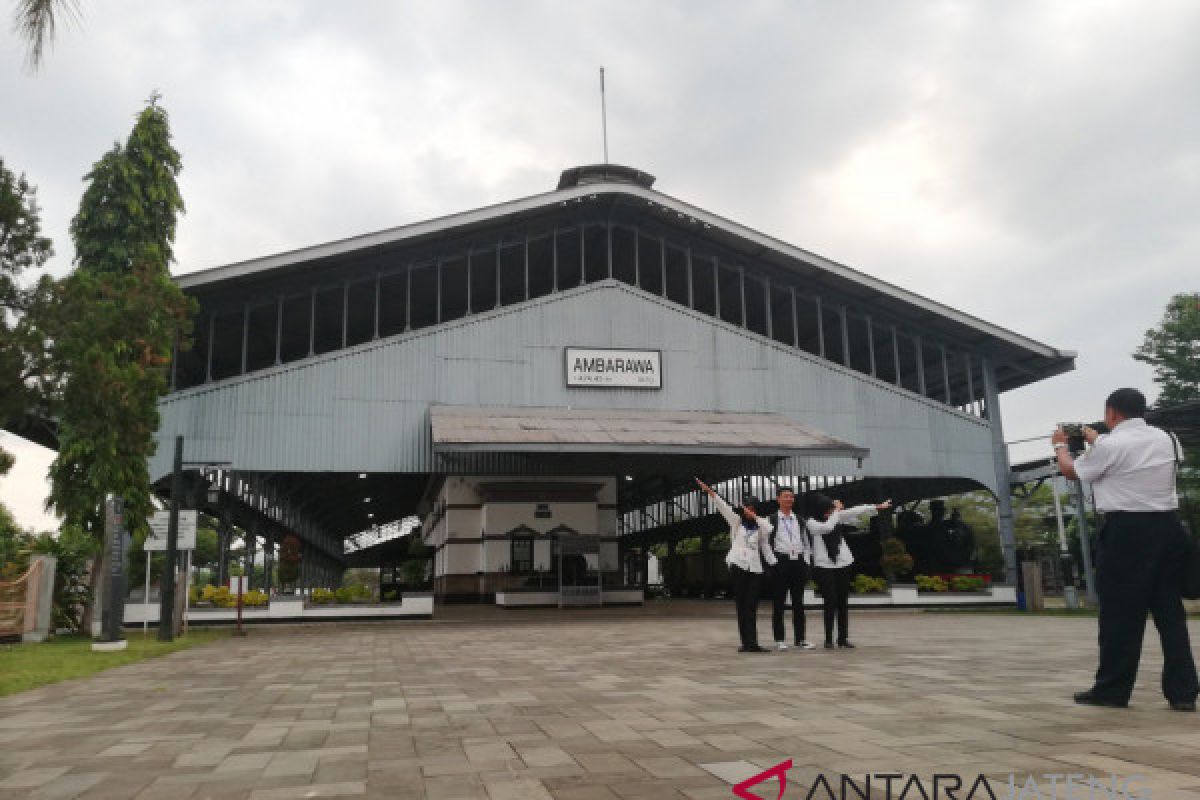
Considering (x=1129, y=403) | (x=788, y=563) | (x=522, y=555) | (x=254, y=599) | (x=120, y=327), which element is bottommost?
(x=254, y=599)

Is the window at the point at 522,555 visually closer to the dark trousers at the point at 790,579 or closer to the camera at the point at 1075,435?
the dark trousers at the point at 790,579

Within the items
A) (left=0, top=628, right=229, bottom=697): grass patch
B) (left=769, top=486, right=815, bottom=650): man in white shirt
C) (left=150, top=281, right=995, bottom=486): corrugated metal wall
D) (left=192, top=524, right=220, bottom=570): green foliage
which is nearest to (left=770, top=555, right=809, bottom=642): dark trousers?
(left=769, top=486, right=815, bottom=650): man in white shirt

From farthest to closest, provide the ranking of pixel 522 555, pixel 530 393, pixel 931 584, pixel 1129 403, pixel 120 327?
pixel 522 555 → pixel 931 584 → pixel 530 393 → pixel 120 327 → pixel 1129 403

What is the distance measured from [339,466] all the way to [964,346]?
1952 cm

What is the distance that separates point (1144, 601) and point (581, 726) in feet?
12.8

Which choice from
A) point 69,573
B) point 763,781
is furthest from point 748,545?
point 69,573

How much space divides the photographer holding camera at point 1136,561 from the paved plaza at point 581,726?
241 millimetres

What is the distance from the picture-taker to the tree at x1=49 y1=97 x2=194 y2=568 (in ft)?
43.7

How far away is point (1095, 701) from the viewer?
5629 millimetres

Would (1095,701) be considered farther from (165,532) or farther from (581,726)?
(165,532)

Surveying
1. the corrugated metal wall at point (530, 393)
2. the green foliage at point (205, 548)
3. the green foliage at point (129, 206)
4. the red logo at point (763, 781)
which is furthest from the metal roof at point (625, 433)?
the green foliage at point (205, 548)

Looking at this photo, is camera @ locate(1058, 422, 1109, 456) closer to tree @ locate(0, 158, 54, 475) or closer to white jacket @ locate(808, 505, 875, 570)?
white jacket @ locate(808, 505, 875, 570)

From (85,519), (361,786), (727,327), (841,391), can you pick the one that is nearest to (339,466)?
(85,519)

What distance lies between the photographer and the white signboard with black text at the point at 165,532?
50.9 feet
